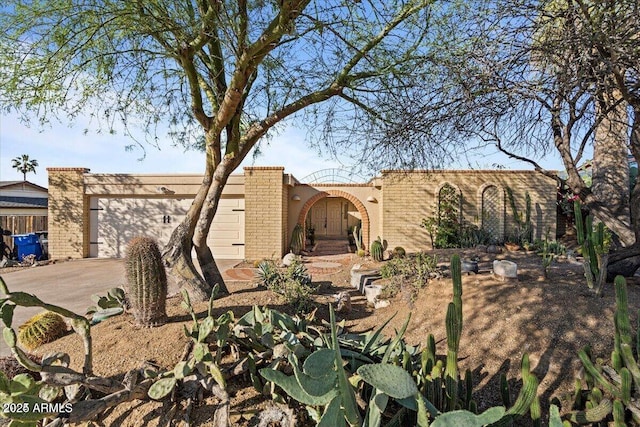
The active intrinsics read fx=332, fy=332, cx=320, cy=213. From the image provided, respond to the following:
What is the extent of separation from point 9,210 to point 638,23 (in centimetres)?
2017

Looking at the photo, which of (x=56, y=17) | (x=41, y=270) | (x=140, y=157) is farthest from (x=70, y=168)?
(x=56, y=17)

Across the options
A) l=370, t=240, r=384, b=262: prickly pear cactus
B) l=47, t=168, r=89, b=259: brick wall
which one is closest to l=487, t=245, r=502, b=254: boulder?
l=370, t=240, r=384, b=262: prickly pear cactus

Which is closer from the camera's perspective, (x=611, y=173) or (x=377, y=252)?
(x=611, y=173)

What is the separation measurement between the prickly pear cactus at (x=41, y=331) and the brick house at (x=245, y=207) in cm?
736

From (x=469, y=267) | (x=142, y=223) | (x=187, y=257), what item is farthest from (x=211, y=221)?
(x=142, y=223)

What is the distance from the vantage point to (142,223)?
11.8 m

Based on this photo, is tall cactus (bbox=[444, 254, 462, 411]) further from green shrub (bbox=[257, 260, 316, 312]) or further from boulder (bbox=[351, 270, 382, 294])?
boulder (bbox=[351, 270, 382, 294])

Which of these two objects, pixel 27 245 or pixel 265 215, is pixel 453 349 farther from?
pixel 27 245

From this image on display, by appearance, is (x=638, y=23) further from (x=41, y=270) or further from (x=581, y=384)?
(x=41, y=270)

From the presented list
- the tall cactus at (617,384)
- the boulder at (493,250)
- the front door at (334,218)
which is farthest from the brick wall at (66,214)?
the tall cactus at (617,384)

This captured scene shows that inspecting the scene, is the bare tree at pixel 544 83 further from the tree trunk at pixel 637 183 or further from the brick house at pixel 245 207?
the brick house at pixel 245 207

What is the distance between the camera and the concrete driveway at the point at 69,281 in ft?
19.7

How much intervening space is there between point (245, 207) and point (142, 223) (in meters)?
3.91

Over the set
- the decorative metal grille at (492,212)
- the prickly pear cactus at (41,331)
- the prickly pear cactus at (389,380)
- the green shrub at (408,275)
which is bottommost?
the prickly pear cactus at (41,331)
